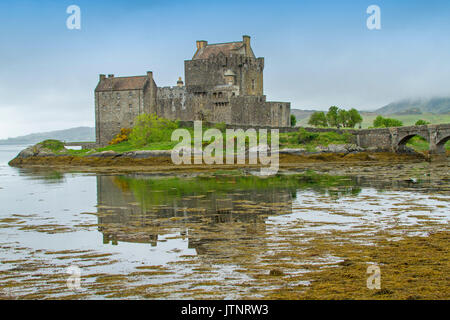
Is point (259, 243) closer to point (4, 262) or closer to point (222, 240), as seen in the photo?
point (222, 240)

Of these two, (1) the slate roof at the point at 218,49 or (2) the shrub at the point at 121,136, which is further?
(1) the slate roof at the point at 218,49

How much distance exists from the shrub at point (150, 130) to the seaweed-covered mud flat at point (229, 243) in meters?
26.6

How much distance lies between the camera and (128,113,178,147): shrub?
4878cm

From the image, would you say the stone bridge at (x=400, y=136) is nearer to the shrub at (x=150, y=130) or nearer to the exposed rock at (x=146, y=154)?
the shrub at (x=150, y=130)

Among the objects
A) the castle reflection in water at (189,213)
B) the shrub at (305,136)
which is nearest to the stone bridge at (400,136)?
the shrub at (305,136)

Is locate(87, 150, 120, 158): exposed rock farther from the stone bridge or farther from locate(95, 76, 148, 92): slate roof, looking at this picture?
the stone bridge

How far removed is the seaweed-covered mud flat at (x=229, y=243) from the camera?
739 cm

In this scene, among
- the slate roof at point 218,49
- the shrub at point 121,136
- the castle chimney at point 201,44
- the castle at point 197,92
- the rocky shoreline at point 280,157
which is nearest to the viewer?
the rocky shoreline at point 280,157

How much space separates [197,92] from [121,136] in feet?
29.8

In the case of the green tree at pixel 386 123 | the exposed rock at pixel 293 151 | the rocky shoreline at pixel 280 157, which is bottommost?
the rocky shoreline at pixel 280 157

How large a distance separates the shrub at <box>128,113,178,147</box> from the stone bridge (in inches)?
700

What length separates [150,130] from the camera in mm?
49281

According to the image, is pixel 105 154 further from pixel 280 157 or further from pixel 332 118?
pixel 332 118
